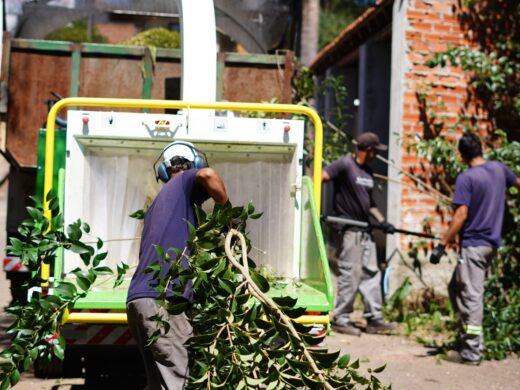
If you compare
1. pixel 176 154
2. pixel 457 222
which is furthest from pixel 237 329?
pixel 457 222

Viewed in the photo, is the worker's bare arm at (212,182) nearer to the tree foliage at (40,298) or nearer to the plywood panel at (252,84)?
the tree foliage at (40,298)

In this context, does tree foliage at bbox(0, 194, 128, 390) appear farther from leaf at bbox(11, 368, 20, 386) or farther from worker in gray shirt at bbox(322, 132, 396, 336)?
worker in gray shirt at bbox(322, 132, 396, 336)

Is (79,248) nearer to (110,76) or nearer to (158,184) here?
(158,184)

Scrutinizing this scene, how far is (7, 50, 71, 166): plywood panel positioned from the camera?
778 cm

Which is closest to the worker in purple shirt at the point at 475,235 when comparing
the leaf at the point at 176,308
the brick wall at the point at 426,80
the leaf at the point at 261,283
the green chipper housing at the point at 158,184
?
the green chipper housing at the point at 158,184

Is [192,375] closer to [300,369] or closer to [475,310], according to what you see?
[300,369]

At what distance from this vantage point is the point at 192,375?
4320 millimetres

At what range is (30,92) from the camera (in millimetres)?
7895

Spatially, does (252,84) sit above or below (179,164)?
above

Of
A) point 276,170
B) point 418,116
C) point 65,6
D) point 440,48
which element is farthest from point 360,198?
point 65,6

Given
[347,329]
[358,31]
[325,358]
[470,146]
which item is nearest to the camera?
[325,358]

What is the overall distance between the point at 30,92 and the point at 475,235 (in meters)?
3.99

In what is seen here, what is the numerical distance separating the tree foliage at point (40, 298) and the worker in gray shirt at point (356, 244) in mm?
4597

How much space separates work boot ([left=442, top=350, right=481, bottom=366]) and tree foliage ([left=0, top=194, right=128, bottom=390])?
12.8ft
